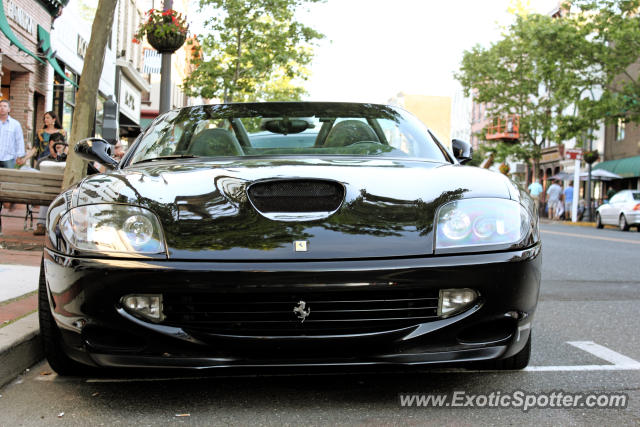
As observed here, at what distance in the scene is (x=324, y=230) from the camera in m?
2.88

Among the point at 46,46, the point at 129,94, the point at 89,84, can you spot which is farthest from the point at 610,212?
the point at 89,84

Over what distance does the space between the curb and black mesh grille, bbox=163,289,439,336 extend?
1075 millimetres

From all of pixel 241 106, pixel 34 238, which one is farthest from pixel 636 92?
pixel 241 106

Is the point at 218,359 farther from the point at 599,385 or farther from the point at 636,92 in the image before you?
the point at 636,92

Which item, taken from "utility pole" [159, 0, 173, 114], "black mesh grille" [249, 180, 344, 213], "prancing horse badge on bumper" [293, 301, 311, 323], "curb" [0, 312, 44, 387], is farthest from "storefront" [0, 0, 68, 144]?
"prancing horse badge on bumper" [293, 301, 311, 323]

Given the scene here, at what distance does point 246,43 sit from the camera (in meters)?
26.0

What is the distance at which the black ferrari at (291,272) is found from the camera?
2.80m

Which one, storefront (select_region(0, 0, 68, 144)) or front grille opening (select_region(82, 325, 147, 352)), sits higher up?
storefront (select_region(0, 0, 68, 144))

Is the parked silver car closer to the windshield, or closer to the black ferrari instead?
the windshield

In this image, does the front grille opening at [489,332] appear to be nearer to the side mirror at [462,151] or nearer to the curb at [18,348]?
the side mirror at [462,151]

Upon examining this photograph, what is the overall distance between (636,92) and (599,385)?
29363mm

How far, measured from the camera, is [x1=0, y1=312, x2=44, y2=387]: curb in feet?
11.4

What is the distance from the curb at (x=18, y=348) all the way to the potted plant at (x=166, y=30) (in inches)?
297

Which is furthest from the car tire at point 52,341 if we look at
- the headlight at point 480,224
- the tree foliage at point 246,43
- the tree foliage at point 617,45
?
the tree foliage at point 617,45
